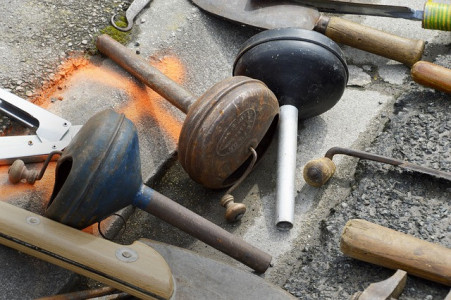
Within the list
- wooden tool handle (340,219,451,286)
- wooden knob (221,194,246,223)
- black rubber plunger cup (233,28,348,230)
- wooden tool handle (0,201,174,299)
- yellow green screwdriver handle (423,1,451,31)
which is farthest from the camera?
yellow green screwdriver handle (423,1,451,31)

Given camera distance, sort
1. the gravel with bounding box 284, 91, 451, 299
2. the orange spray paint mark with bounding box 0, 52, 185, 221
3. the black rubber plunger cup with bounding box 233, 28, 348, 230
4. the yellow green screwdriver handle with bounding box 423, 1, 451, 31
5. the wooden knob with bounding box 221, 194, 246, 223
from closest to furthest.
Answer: the gravel with bounding box 284, 91, 451, 299 → the wooden knob with bounding box 221, 194, 246, 223 → the black rubber plunger cup with bounding box 233, 28, 348, 230 → the orange spray paint mark with bounding box 0, 52, 185, 221 → the yellow green screwdriver handle with bounding box 423, 1, 451, 31

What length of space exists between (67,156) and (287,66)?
101 cm

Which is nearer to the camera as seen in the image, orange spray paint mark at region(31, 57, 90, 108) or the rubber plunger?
the rubber plunger

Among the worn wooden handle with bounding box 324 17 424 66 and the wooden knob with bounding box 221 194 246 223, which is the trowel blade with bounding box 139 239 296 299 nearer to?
the wooden knob with bounding box 221 194 246 223

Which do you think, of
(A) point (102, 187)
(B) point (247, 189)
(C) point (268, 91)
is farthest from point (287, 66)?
(A) point (102, 187)

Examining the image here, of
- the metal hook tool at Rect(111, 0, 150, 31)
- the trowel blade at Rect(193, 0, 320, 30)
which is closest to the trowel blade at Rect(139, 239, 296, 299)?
the metal hook tool at Rect(111, 0, 150, 31)

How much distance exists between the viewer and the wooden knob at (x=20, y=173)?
8.18 feet

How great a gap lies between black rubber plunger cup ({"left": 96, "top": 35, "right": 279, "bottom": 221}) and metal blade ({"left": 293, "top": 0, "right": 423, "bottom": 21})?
0.83 m

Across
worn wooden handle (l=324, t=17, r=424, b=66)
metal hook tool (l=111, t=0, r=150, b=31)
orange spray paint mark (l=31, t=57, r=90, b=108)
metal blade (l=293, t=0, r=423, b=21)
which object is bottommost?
worn wooden handle (l=324, t=17, r=424, b=66)

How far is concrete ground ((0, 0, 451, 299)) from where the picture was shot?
249cm

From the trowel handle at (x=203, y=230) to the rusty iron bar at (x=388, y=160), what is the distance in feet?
1.89

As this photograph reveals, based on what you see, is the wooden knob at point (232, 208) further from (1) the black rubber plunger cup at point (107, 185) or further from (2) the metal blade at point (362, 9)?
(2) the metal blade at point (362, 9)

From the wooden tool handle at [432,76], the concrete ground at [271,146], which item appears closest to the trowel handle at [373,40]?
the concrete ground at [271,146]

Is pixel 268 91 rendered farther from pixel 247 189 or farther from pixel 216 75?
pixel 216 75
